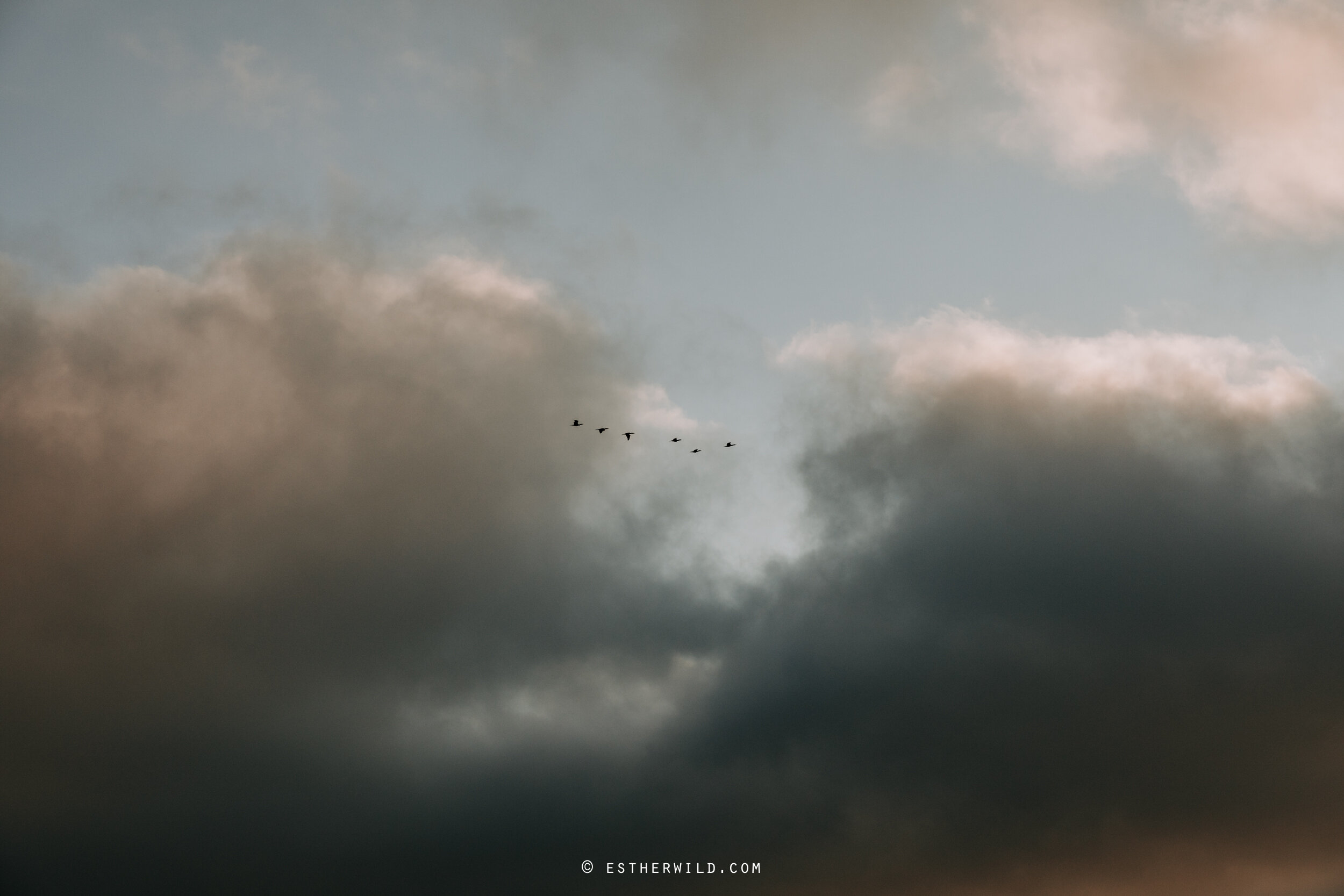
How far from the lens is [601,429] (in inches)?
7682

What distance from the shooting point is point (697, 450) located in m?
198

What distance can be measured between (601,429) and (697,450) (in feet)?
78.9
